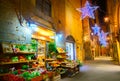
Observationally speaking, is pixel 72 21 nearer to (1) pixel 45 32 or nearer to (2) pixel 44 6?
(2) pixel 44 6

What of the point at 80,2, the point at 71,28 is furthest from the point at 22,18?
the point at 80,2

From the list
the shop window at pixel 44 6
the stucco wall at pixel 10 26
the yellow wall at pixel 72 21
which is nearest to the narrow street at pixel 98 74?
the stucco wall at pixel 10 26

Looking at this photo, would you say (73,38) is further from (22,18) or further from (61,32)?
(22,18)

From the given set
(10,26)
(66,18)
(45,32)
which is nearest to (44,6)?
(45,32)

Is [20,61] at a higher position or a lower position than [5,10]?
lower

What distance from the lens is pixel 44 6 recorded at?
14.9 meters

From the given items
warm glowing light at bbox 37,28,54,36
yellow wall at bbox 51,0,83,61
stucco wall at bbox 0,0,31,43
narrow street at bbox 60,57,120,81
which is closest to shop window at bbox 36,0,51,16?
yellow wall at bbox 51,0,83,61

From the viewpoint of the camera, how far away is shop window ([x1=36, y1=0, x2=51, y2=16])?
13900mm

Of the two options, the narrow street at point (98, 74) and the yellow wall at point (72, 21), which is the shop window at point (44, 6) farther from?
the narrow street at point (98, 74)

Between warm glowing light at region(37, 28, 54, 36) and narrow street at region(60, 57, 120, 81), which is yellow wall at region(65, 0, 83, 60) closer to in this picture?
warm glowing light at region(37, 28, 54, 36)

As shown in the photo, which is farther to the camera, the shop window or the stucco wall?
the shop window

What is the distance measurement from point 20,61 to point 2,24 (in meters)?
2.12

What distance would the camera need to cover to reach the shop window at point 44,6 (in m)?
13.9

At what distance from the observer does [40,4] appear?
14.2 m
